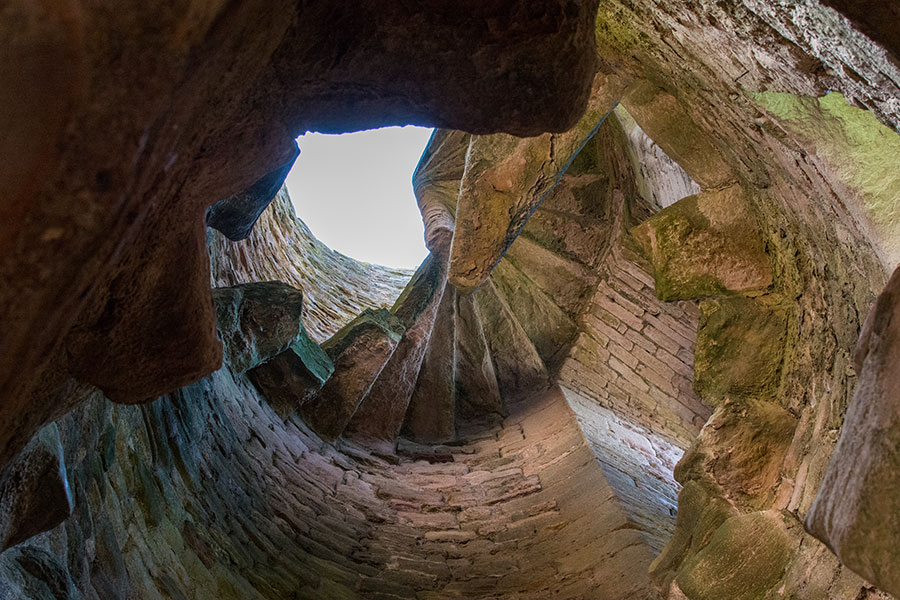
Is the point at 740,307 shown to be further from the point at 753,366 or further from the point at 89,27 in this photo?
the point at 89,27

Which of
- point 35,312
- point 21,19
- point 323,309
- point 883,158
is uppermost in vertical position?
point 323,309

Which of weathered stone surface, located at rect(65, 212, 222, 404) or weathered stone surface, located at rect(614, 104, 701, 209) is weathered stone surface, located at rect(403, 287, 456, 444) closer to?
weathered stone surface, located at rect(614, 104, 701, 209)

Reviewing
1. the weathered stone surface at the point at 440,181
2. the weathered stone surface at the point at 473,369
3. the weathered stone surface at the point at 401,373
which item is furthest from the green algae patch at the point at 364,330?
the weathered stone surface at the point at 440,181

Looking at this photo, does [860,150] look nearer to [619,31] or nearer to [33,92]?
[619,31]

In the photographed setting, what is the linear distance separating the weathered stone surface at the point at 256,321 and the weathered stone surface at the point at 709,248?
88.1 inches

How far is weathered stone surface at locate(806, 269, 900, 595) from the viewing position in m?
1.07

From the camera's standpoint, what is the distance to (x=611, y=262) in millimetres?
5820

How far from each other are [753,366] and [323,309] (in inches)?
175

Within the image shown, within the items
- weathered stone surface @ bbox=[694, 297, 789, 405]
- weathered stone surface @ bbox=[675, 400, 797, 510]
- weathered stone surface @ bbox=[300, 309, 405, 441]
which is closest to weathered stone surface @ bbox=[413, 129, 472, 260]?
weathered stone surface @ bbox=[300, 309, 405, 441]

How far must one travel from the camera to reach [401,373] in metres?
5.48

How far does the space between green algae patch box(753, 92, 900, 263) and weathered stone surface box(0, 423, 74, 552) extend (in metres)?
2.24

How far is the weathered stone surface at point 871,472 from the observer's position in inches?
42.2

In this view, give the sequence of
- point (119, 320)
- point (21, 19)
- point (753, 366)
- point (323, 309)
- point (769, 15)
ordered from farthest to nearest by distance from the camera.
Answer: point (323, 309) → point (753, 366) → point (769, 15) → point (119, 320) → point (21, 19)

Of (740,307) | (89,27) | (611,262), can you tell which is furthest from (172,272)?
(611,262)
